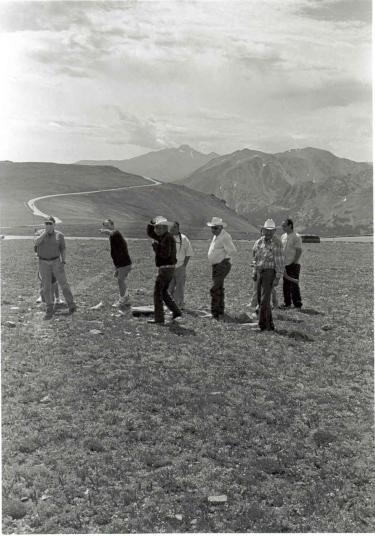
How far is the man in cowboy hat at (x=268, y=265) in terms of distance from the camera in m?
14.0

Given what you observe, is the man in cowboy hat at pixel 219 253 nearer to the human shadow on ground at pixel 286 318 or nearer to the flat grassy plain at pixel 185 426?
the flat grassy plain at pixel 185 426

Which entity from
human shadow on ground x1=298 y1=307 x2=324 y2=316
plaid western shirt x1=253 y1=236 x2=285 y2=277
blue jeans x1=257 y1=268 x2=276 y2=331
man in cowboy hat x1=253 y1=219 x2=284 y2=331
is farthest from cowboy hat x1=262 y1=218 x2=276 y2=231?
human shadow on ground x1=298 y1=307 x2=324 y2=316

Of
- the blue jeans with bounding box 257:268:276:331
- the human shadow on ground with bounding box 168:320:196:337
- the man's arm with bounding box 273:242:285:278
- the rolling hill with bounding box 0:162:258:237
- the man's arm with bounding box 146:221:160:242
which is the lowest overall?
the human shadow on ground with bounding box 168:320:196:337

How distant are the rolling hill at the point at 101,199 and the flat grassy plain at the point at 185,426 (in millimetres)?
64272

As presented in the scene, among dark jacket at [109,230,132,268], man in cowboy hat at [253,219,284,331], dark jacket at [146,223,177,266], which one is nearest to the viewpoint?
man in cowboy hat at [253,219,284,331]

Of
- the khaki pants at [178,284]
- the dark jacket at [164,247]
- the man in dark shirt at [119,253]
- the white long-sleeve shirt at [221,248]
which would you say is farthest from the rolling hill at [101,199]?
the dark jacket at [164,247]

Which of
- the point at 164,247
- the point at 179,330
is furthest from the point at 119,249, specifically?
the point at 179,330

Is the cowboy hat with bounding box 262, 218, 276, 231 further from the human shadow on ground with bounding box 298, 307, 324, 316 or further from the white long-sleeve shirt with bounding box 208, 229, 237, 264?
the human shadow on ground with bounding box 298, 307, 324, 316

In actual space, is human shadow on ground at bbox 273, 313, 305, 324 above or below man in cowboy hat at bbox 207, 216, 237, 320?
below

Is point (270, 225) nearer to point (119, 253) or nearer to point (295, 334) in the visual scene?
point (295, 334)

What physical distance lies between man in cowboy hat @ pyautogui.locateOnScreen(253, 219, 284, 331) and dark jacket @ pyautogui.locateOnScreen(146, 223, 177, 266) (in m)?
2.15

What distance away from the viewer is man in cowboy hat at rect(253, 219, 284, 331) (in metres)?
14.0

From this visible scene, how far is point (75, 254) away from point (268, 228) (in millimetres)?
23208

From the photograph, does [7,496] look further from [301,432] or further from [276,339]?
[276,339]
